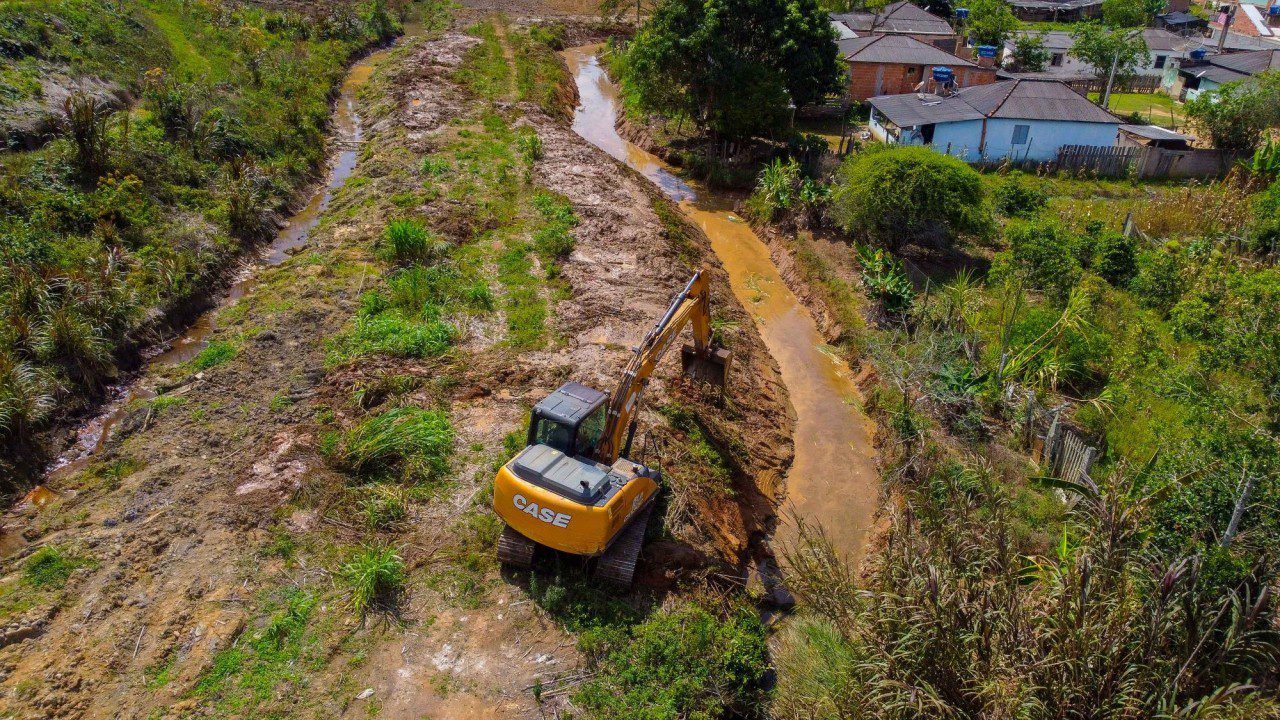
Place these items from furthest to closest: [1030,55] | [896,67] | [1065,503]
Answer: [1030,55], [896,67], [1065,503]

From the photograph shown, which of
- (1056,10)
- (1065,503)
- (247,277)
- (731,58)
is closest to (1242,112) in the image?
(731,58)

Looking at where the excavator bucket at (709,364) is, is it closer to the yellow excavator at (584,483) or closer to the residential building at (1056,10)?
the yellow excavator at (584,483)

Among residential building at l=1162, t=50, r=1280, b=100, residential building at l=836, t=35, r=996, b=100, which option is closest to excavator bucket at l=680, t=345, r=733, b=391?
residential building at l=836, t=35, r=996, b=100

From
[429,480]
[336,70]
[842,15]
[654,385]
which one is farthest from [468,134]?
[842,15]

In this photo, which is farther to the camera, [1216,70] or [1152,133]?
[1216,70]

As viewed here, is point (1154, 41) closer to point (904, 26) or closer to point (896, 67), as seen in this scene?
point (904, 26)

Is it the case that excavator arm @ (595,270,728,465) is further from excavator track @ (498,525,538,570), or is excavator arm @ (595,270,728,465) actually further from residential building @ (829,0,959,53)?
residential building @ (829,0,959,53)
